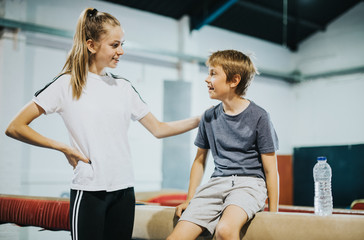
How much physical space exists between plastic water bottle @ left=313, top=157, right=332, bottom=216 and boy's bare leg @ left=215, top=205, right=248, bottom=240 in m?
0.56

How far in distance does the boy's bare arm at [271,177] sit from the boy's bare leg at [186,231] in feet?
1.13

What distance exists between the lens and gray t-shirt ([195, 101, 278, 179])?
173 cm

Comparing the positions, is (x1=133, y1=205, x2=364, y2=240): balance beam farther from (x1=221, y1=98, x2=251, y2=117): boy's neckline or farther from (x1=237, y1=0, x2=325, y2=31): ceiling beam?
(x1=237, y1=0, x2=325, y2=31): ceiling beam

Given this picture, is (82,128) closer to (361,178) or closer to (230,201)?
(230,201)

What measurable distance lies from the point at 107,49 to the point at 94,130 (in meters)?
0.32

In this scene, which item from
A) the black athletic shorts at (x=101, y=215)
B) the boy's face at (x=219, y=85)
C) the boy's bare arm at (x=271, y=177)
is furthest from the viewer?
the boy's face at (x=219, y=85)

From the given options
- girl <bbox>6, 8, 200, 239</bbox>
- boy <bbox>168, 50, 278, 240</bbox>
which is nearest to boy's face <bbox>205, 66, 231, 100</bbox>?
boy <bbox>168, 50, 278, 240</bbox>

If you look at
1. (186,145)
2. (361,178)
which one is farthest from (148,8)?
(361,178)

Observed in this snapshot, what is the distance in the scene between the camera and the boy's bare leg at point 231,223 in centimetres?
148

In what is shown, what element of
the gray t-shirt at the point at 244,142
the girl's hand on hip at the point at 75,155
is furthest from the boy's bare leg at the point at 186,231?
the girl's hand on hip at the point at 75,155

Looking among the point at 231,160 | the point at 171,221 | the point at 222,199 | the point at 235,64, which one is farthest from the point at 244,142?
the point at 171,221

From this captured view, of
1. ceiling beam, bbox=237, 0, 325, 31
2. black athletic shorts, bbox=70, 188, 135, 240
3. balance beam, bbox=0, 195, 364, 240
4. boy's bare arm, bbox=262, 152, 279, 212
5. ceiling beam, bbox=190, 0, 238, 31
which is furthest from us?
ceiling beam, bbox=237, 0, 325, 31

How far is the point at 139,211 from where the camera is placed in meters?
1.97

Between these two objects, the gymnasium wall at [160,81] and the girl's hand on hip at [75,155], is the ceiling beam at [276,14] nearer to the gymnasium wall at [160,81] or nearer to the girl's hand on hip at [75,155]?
the gymnasium wall at [160,81]
